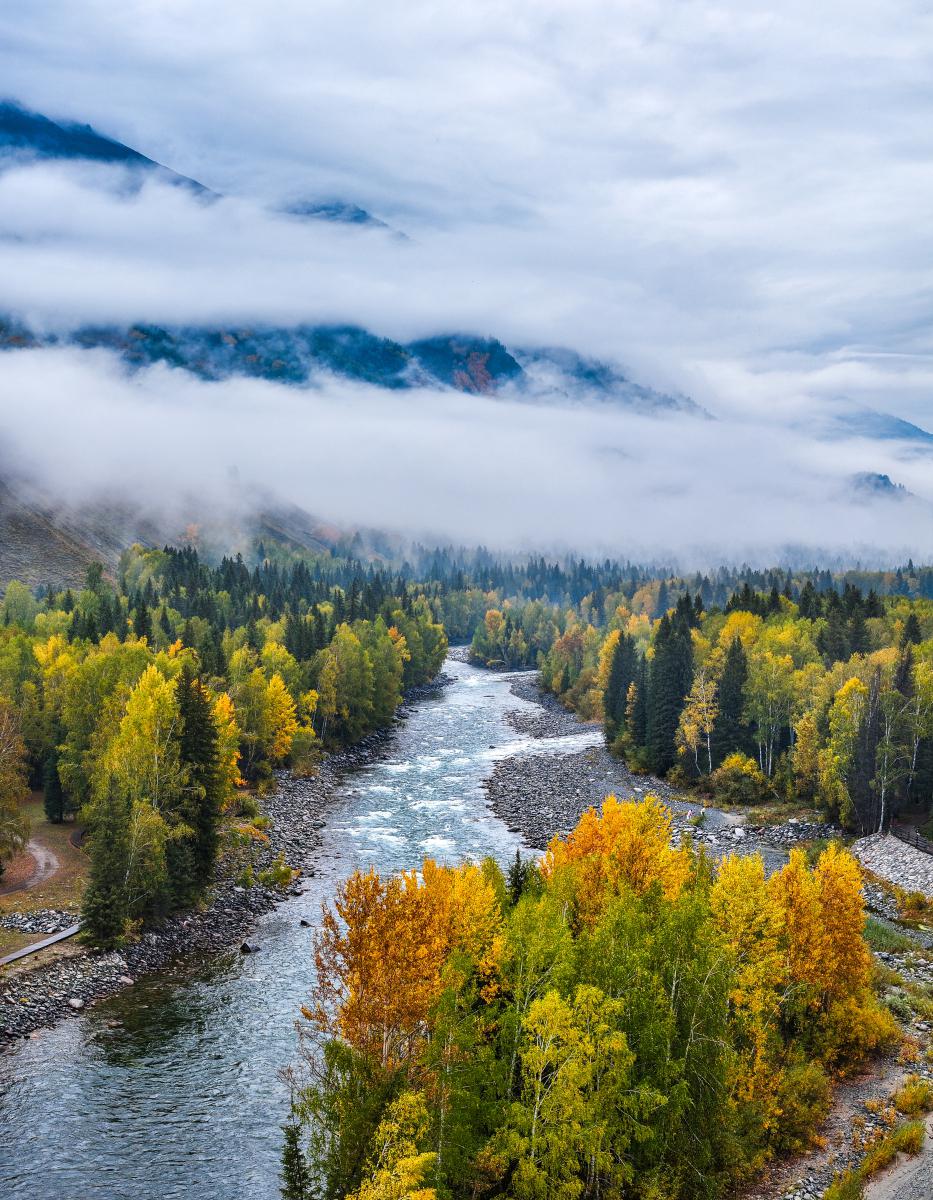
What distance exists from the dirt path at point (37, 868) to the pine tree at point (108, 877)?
9.79m

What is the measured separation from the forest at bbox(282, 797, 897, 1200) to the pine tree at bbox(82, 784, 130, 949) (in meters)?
19.1

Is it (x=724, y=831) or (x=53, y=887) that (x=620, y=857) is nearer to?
(x=53, y=887)

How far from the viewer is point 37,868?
229 feet

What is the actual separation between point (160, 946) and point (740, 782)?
6839cm

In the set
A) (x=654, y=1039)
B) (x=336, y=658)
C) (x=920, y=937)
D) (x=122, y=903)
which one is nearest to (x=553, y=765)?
(x=336, y=658)

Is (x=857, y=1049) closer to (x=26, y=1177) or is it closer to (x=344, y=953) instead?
(x=344, y=953)

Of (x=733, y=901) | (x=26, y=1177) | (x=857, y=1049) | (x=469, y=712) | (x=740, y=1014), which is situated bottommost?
(x=469, y=712)

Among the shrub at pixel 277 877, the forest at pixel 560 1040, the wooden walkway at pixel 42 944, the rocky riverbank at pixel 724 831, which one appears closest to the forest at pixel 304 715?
the wooden walkway at pixel 42 944

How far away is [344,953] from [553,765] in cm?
9444

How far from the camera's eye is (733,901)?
44062mm

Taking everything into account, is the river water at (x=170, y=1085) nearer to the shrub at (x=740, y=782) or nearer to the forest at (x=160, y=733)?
the forest at (x=160, y=733)

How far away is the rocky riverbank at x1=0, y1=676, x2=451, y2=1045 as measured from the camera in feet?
168

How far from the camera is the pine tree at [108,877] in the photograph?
58.4m

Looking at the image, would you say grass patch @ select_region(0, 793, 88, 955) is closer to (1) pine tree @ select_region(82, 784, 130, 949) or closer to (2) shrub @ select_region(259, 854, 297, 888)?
(1) pine tree @ select_region(82, 784, 130, 949)
